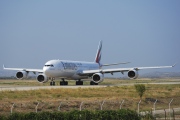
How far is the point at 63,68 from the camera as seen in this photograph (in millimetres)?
65125

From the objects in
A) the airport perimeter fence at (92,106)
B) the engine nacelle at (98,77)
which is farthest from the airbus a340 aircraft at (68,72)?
the airport perimeter fence at (92,106)

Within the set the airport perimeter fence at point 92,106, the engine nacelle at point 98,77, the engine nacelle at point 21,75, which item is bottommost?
the airport perimeter fence at point 92,106

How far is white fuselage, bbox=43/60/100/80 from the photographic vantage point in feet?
206

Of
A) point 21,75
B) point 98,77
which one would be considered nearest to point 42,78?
point 21,75

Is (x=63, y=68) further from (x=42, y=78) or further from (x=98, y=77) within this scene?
(x=98, y=77)

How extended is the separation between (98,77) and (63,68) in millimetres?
5426

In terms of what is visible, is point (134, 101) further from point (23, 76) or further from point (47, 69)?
point (23, 76)

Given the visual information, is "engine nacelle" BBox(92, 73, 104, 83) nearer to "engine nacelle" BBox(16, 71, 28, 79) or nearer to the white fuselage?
the white fuselage

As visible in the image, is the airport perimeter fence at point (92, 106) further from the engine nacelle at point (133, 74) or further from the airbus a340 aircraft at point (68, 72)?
the airbus a340 aircraft at point (68, 72)

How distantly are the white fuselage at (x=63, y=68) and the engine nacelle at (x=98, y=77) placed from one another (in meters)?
3.88

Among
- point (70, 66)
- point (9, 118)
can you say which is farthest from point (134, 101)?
point (70, 66)

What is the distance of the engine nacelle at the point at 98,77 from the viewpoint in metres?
65.6

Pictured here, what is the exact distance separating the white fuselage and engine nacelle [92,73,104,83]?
12.7 ft

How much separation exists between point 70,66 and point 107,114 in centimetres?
4257
